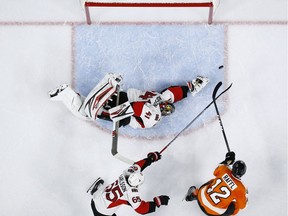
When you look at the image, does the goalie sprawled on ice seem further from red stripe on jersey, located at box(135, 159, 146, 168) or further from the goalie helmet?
red stripe on jersey, located at box(135, 159, 146, 168)

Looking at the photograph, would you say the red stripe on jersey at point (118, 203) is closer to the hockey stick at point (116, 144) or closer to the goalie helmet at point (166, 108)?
the hockey stick at point (116, 144)

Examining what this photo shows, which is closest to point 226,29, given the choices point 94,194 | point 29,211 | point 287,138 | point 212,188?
point 287,138

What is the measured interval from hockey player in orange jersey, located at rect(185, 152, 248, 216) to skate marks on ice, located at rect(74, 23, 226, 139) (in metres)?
0.48

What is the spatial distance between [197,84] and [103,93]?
0.68m

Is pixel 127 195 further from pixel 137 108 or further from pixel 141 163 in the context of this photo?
pixel 137 108

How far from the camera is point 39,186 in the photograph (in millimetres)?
4336

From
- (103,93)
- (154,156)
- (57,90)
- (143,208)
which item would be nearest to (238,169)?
(154,156)

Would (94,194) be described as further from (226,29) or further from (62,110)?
(226,29)

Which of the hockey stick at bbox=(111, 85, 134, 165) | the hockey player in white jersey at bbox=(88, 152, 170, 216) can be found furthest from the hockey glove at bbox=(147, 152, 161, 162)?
the hockey stick at bbox=(111, 85, 134, 165)

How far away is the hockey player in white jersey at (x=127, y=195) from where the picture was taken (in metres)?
3.86

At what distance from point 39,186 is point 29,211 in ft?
0.60

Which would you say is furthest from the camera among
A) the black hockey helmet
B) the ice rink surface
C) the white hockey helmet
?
the ice rink surface

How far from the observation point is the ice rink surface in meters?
4.32

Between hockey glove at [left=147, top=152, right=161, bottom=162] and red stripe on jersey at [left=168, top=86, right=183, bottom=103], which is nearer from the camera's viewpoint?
hockey glove at [left=147, top=152, right=161, bottom=162]
